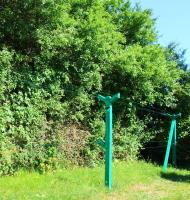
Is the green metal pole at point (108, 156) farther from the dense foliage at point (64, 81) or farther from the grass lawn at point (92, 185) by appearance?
the dense foliage at point (64, 81)

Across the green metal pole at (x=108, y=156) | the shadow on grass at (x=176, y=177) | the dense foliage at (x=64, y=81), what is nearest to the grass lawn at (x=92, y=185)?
the shadow on grass at (x=176, y=177)

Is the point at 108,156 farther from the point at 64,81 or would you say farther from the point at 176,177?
the point at 64,81

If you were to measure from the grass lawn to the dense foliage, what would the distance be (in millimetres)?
881

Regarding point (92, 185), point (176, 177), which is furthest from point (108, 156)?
point (176, 177)

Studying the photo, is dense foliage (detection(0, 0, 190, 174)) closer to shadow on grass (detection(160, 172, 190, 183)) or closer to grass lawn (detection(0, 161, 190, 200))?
grass lawn (detection(0, 161, 190, 200))

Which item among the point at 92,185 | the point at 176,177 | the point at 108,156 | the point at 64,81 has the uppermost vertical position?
the point at 64,81

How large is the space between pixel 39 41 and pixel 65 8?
1.23 metres

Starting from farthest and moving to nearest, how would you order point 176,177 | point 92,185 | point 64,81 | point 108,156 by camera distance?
1. point 64,81
2. point 176,177
3. point 92,185
4. point 108,156

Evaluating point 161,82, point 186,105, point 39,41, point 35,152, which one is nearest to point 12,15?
point 39,41

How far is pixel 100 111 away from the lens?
15.6 metres

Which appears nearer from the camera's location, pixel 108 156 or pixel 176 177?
pixel 108 156

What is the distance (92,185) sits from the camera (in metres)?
10.8

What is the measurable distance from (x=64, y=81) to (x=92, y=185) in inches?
171

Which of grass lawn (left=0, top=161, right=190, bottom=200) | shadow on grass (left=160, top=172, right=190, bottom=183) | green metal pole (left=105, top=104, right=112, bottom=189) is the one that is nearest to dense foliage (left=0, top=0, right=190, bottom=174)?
grass lawn (left=0, top=161, right=190, bottom=200)
